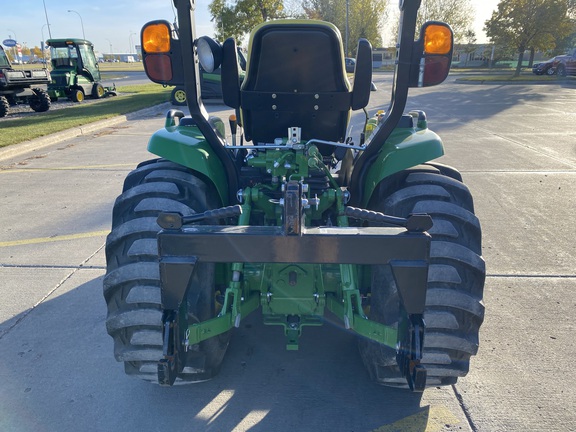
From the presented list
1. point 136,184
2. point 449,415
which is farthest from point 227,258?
point 449,415

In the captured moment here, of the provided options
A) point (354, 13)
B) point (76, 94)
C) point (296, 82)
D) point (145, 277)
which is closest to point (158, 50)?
point (296, 82)

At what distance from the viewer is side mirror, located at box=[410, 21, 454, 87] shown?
7.23 ft

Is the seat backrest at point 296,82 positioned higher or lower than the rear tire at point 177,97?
higher

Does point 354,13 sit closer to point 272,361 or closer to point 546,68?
A: point 272,361

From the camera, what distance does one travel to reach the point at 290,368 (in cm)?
298

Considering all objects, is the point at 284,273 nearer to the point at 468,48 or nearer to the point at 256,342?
the point at 256,342

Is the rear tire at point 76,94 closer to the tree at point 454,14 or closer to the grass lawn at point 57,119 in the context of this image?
the grass lawn at point 57,119

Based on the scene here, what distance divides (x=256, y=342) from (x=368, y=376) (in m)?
0.84

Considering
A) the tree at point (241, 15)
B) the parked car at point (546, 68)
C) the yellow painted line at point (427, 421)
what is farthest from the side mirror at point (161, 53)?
the parked car at point (546, 68)

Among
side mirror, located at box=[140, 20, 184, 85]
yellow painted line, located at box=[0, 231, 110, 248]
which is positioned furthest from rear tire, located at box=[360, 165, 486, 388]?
yellow painted line, located at box=[0, 231, 110, 248]

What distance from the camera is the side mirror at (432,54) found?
2.21 metres

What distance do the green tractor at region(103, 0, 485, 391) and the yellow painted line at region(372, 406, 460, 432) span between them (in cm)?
22

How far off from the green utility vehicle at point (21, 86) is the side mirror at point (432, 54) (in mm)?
16465

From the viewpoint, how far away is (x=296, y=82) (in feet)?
9.01
